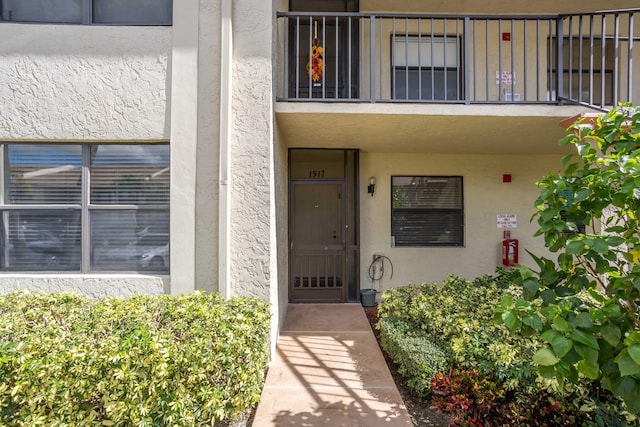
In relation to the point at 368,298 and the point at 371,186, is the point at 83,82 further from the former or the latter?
the point at 368,298

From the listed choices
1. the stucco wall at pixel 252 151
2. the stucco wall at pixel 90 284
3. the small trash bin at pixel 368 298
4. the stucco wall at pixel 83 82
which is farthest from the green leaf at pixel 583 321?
the small trash bin at pixel 368 298

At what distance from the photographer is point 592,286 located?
1.88 metres

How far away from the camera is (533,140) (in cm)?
525

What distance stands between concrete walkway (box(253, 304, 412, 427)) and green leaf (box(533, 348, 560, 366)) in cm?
168

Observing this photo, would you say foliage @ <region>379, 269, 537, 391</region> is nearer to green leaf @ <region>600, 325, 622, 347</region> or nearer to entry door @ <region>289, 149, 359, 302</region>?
green leaf @ <region>600, 325, 622, 347</region>

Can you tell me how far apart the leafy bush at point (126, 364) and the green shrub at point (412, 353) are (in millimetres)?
1520

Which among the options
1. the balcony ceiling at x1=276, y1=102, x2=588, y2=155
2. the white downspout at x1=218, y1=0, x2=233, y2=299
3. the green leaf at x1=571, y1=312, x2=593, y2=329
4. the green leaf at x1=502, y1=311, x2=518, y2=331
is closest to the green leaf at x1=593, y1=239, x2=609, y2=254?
the green leaf at x1=571, y1=312, x2=593, y2=329

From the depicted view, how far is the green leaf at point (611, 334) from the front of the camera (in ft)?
5.30

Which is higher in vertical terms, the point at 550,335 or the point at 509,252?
the point at 550,335

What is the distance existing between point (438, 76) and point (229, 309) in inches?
222

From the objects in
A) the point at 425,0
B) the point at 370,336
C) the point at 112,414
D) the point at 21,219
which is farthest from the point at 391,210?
the point at 21,219

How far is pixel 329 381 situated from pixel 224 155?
2758 millimetres

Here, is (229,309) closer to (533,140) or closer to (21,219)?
(21,219)

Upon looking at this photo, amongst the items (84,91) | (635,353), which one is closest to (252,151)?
(84,91)
